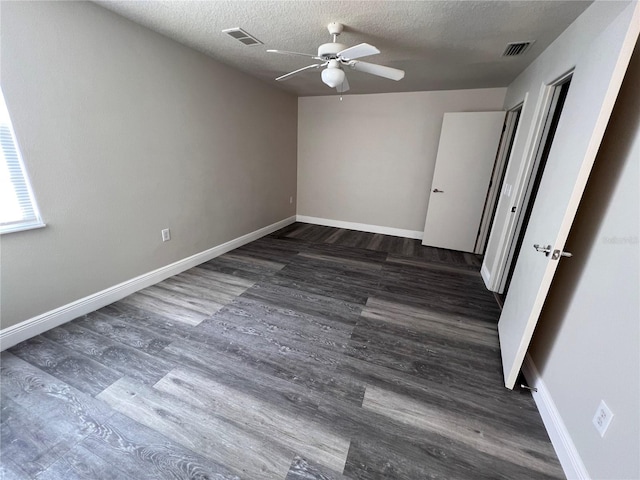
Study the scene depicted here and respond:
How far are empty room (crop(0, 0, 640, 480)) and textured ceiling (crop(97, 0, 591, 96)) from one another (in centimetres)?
3

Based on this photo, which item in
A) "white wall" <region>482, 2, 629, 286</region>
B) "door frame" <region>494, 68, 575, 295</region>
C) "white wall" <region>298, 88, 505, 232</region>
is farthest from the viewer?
"white wall" <region>298, 88, 505, 232</region>

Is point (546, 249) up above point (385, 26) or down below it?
below

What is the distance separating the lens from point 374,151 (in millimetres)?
4598

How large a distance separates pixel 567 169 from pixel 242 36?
105 inches

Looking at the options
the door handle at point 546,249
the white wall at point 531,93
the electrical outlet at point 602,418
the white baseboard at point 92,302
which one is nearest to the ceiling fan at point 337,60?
the white wall at point 531,93

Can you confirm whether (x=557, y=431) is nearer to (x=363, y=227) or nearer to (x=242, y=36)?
(x=242, y=36)

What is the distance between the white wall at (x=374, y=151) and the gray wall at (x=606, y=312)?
3.05 meters

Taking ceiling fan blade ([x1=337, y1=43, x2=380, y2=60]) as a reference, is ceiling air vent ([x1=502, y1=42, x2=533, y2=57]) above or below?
above

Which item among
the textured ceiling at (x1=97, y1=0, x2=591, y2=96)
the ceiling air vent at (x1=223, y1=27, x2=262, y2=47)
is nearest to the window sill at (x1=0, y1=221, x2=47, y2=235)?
the textured ceiling at (x1=97, y1=0, x2=591, y2=96)

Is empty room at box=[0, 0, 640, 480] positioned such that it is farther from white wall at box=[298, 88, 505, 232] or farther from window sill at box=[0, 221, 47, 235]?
white wall at box=[298, 88, 505, 232]

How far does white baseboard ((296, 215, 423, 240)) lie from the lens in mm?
4713

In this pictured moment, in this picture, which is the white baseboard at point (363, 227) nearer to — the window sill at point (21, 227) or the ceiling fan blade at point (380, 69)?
the ceiling fan blade at point (380, 69)

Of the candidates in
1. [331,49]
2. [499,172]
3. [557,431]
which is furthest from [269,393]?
[499,172]

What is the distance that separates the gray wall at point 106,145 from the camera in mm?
1761
